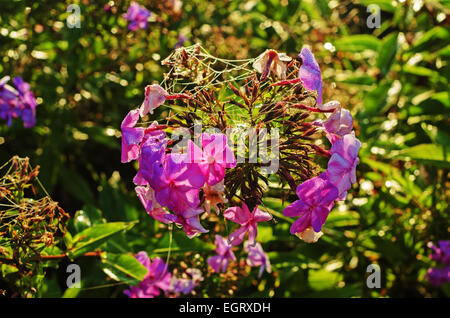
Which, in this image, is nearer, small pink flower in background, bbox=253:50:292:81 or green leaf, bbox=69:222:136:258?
small pink flower in background, bbox=253:50:292:81

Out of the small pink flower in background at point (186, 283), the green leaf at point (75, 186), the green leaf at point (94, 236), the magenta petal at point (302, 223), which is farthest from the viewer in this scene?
the green leaf at point (75, 186)

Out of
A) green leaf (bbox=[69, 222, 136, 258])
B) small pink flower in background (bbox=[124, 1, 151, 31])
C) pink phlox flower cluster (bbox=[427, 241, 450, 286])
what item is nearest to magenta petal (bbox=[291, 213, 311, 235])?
green leaf (bbox=[69, 222, 136, 258])

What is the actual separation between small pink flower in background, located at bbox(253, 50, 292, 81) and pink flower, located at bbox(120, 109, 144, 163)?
1.21ft

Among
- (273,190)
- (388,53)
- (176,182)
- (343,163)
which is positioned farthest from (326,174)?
(388,53)

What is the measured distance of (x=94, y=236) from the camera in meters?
1.65

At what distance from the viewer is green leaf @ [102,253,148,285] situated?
1668 millimetres

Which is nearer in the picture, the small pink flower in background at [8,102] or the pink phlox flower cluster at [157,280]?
the pink phlox flower cluster at [157,280]

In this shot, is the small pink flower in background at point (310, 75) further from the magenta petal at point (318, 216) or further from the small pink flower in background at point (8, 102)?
the small pink flower in background at point (8, 102)

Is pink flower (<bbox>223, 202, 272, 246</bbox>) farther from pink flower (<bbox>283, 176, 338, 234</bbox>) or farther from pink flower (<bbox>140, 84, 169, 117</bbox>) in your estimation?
pink flower (<bbox>140, 84, 169, 117</bbox>)

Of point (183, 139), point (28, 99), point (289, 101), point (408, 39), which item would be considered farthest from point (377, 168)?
point (28, 99)

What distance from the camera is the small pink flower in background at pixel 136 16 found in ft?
8.13

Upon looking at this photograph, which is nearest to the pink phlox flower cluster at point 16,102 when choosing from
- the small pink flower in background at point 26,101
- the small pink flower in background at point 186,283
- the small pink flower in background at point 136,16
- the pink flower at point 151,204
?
the small pink flower in background at point 26,101

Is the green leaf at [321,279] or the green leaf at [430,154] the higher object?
the green leaf at [430,154]

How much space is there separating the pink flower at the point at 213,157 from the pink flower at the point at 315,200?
0.65 feet
